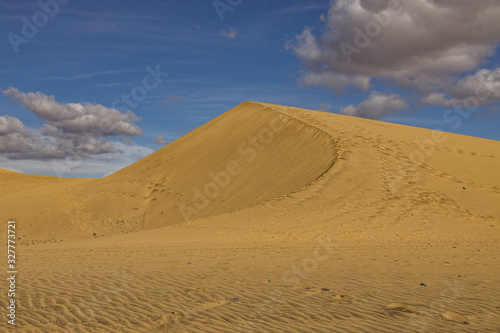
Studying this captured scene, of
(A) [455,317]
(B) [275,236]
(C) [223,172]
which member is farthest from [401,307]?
(C) [223,172]

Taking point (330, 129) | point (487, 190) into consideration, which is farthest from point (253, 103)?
point (487, 190)

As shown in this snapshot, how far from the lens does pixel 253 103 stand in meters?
33.6

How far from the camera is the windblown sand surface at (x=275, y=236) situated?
5129 mm

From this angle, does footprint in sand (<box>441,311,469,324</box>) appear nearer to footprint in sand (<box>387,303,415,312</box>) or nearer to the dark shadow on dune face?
footprint in sand (<box>387,303,415,312</box>)

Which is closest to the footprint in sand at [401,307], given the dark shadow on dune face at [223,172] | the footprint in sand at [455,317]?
the footprint in sand at [455,317]

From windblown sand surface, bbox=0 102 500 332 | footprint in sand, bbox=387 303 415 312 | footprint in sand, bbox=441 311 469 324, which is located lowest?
footprint in sand, bbox=441 311 469 324

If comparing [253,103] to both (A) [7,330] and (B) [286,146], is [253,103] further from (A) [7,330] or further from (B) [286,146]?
(A) [7,330]

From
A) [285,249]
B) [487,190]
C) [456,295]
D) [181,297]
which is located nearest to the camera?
[456,295]

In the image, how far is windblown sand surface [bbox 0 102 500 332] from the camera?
5129mm

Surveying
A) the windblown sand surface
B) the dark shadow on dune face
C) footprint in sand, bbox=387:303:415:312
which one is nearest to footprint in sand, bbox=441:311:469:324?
the windblown sand surface

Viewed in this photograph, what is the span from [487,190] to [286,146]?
34.7ft

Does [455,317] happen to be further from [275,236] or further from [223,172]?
[223,172]

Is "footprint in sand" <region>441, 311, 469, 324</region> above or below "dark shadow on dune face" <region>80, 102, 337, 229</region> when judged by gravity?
below

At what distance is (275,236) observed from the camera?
13.2m
